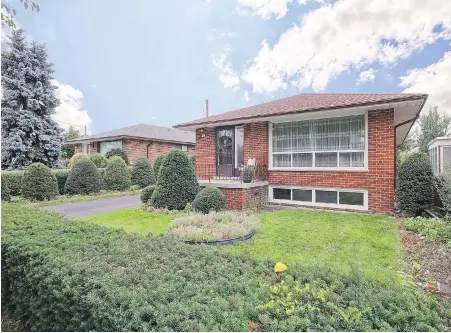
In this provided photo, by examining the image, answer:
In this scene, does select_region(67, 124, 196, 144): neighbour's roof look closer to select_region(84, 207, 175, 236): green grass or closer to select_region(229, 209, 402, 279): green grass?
select_region(84, 207, 175, 236): green grass

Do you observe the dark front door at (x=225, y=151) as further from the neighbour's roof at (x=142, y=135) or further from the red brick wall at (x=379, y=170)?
the neighbour's roof at (x=142, y=135)

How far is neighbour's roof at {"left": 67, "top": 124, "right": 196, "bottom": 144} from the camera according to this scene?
21453 millimetres

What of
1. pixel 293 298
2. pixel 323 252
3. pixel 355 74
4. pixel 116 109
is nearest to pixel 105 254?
pixel 293 298

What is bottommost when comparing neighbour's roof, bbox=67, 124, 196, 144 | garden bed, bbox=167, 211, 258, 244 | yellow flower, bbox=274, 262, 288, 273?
garden bed, bbox=167, 211, 258, 244

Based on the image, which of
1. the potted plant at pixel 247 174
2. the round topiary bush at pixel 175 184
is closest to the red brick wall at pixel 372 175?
the potted plant at pixel 247 174

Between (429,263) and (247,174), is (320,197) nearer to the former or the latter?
(247,174)

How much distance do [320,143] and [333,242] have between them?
457 cm

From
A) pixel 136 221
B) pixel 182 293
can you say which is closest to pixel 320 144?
pixel 136 221

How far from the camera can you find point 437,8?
20.0 ft

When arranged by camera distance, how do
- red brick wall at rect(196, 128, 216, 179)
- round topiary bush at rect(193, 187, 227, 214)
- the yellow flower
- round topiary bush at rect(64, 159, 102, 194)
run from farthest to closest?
round topiary bush at rect(64, 159, 102, 194)
red brick wall at rect(196, 128, 216, 179)
round topiary bush at rect(193, 187, 227, 214)
the yellow flower

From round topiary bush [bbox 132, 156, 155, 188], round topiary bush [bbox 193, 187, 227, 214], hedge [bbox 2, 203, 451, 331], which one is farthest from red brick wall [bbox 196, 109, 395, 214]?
round topiary bush [bbox 132, 156, 155, 188]

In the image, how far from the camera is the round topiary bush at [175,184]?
29.7ft

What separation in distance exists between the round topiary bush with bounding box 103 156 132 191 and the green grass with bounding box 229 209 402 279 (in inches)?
403

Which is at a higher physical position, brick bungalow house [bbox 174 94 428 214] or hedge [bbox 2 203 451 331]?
brick bungalow house [bbox 174 94 428 214]
